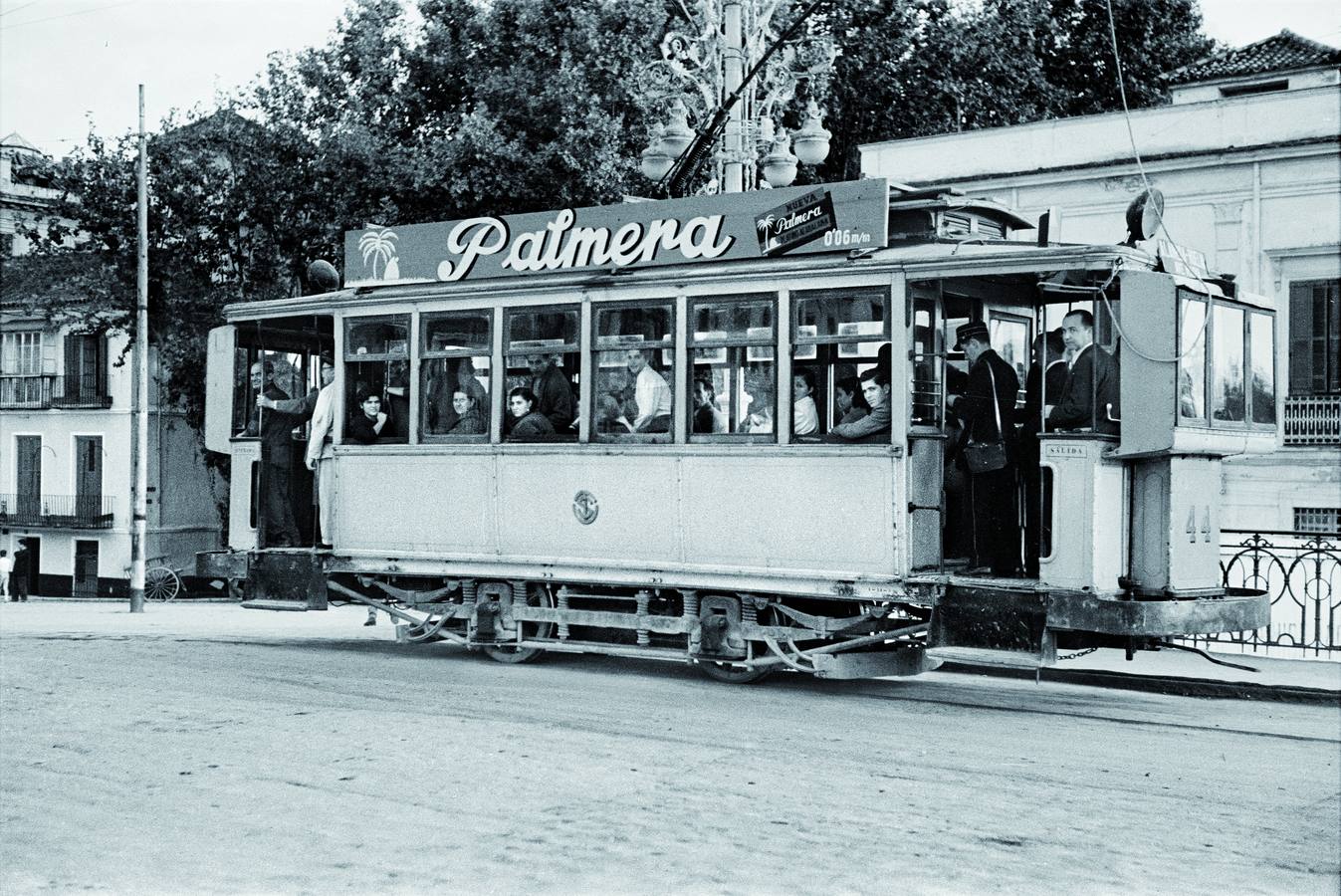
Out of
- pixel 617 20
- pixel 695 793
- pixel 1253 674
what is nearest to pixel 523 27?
pixel 617 20

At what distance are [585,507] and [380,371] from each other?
2.61 metres

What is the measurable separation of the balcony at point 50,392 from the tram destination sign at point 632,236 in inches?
1287

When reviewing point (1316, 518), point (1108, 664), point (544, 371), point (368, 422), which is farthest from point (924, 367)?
point (1316, 518)

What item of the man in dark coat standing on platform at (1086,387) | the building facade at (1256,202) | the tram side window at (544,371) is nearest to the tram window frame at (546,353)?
the tram side window at (544,371)

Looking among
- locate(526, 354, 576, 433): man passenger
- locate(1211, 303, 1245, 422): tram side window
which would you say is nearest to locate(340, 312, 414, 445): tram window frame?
locate(526, 354, 576, 433): man passenger

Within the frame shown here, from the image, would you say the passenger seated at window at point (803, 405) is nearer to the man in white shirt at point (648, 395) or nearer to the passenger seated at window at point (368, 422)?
the man in white shirt at point (648, 395)

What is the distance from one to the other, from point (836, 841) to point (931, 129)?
29089 millimetres

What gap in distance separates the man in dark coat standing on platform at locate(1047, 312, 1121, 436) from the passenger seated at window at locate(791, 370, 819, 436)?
5.97 feet

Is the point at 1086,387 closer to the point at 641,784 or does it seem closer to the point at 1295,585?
the point at 641,784

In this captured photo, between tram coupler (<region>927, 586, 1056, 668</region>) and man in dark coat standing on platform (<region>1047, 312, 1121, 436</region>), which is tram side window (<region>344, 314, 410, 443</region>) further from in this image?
man in dark coat standing on platform (<region>1047, 312, 1121, 436</region>)

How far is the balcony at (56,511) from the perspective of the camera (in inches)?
1721

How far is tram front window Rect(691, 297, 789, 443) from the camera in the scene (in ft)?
38.4

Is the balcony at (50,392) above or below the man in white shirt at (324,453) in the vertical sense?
above

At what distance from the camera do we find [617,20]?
1176 inches
